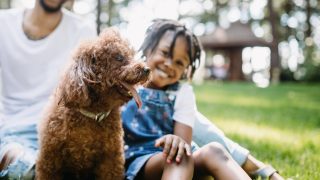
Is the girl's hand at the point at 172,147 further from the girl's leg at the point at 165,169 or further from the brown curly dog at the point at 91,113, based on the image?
the brown curly dog at the point at 91,113

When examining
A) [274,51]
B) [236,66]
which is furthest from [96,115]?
[236,66]

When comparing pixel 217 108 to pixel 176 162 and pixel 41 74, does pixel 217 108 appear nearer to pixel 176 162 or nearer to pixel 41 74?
pixel 41 74

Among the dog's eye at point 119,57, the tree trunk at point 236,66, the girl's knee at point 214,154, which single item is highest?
the dog's eye at point 119,57

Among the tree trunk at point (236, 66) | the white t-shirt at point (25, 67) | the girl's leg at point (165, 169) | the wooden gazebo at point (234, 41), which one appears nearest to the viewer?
the girl's leg at point (165, 169)

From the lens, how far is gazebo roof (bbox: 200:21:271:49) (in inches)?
1245

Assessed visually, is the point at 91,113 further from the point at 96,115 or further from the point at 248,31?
the point at 248,31

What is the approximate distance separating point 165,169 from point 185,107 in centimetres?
83

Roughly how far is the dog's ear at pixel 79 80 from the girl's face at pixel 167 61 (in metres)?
0.87

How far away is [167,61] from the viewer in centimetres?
392

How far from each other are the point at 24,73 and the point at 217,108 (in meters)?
5.52

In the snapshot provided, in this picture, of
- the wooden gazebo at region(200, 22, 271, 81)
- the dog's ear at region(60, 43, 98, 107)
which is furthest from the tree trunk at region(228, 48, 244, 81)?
the dog's ear at region(60, 43, 98, 107)

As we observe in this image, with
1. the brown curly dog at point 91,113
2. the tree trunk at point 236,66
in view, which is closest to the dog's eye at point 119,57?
the brown curly dog at point 91,113

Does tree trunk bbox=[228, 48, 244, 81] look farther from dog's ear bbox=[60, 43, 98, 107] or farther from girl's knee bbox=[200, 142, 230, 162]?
dog's ear bbox=[60, 43, 98, 107]

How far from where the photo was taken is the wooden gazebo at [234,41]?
32188 mm
